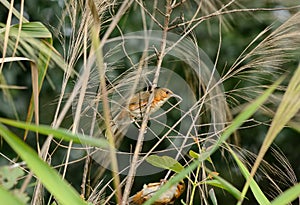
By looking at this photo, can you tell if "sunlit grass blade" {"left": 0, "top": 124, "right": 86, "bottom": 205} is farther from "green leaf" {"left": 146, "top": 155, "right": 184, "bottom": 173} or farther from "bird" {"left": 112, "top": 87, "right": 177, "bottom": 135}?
"bird" {"left": 112, "top": 87, "right": 177, "bottom": 135}

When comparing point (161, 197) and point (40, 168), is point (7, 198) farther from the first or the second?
point (161, 197)

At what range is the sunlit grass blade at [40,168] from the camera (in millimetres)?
404

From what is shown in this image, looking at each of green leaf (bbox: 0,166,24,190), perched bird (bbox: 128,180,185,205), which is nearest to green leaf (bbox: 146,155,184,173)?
perched bird (bbox: 128,180,185,205)

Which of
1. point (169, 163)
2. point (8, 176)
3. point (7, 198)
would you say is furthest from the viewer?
point (169, 163)

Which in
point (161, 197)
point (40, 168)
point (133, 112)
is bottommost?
point (161, 197)

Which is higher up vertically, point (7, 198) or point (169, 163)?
point (7, 198)

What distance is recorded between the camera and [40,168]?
16.5 inches

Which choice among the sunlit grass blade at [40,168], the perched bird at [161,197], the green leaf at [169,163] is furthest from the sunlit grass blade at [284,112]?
the perched bird at [161,197]

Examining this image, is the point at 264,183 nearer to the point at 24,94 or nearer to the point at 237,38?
the point at 237,38

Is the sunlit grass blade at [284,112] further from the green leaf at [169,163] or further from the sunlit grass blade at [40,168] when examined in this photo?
the green leaf at [169,163]

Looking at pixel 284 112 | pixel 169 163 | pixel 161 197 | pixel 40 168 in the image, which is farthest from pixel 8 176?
pixel 161 197

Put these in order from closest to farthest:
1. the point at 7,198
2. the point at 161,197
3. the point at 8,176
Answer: the point at 7,198 < the point at 8,176 < the point at 161,197

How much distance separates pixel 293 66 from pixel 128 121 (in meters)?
1.29

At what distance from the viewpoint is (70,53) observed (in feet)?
3.17
